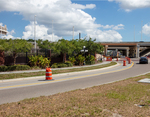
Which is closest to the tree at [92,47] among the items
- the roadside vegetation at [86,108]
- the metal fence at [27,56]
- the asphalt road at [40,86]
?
the metal fence at [27,56]

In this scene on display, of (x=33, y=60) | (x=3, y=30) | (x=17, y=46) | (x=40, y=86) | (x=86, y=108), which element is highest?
(x=3, y=30)

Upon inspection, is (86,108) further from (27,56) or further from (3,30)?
(3,30)

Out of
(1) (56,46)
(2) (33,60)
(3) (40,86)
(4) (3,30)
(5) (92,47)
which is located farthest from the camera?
(4) (3,30)

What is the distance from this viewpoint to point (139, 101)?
5863 mm

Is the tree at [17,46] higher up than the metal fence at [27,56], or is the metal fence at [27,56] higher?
the tree at [17,46]

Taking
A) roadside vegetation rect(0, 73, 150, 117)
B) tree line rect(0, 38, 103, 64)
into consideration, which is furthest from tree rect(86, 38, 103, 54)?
roadside vegetation rect(0, 73, 150, 117)

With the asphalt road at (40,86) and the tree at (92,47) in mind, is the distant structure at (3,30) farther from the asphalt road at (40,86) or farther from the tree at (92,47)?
the asphalt road at (40,86)

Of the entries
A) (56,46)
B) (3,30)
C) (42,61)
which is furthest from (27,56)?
(3,30)

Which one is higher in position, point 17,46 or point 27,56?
point 17,46

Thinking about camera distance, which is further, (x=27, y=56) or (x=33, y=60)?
(x=27, y=56)

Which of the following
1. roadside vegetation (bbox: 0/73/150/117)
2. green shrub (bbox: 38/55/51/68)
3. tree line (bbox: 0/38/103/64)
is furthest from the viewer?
green shrub (bbox: 38/55/51/68)

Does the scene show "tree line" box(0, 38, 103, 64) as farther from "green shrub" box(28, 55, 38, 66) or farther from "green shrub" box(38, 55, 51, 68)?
"green shrub" box(38, 55, 51, 68)

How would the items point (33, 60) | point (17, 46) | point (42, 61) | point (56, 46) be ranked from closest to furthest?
point (17, 46), point (33, 60), point (42, 61), point (56, 46)

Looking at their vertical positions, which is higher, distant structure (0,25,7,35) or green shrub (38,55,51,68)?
distant structure (0,25,7,35)
